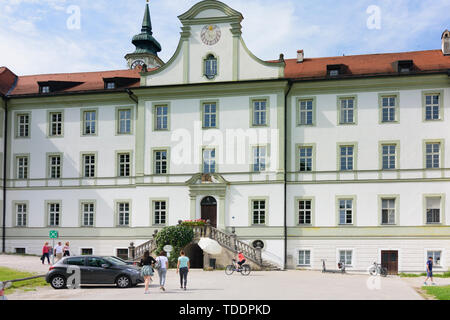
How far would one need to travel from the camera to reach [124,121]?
42375 mm

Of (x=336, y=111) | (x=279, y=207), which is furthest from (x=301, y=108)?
(x=279, y=207)

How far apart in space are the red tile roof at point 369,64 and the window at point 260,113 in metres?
2.91

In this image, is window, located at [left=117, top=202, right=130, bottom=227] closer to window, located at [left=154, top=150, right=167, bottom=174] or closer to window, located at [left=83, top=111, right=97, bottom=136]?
window, located at [left=154, top=150, right=167, bottom=174]

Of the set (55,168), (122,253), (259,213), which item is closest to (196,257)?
(259,213)

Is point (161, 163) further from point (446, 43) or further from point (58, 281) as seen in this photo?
point (446, 43)

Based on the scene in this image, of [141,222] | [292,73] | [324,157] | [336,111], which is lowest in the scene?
[141,222]

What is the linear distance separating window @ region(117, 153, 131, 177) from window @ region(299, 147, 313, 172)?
12.0 metres

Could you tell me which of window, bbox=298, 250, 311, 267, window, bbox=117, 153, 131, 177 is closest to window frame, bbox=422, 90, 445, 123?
window, bbox=298, 250, 311, 267

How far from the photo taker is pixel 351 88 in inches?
1539

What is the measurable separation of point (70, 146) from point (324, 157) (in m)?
18.0

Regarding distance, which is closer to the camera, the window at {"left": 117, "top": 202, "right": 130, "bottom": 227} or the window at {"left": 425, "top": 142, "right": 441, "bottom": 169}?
the window at {"left": 425, "top": 142, "right": 441, "bottom": 169}

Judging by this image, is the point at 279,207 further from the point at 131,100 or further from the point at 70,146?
the point at 70,146

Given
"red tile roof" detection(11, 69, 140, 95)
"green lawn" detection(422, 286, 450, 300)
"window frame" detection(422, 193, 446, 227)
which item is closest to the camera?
"green lawn" detection(422, 286, 450, 300)

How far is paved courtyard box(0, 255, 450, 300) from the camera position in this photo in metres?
22.2
